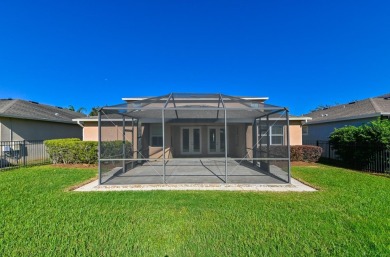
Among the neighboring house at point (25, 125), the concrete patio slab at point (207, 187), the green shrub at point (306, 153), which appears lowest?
the concrete patio slab at point (207, 187)

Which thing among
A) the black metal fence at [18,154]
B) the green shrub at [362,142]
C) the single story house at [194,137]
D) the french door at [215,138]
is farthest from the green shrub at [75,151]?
the green shrub at [362,142]

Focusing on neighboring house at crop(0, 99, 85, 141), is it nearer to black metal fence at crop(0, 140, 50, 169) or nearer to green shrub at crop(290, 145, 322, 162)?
black metal fence at crop(0, 140, 50, 169)

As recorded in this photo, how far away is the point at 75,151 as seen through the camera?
1188 cm

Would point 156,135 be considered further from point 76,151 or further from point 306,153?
point 306,153

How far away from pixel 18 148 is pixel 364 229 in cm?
1617

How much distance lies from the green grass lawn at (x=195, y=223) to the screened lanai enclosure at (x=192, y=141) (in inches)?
72.6

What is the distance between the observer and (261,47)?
1870 centimetres

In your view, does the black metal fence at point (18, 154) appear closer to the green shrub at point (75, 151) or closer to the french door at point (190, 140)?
the green shrub at point (75, 151)

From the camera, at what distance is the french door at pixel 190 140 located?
16.5 m

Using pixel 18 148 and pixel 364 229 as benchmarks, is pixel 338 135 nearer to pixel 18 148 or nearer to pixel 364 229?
pixel 364 229

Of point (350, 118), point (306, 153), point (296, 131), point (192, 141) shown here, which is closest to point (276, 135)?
point (296, 131)

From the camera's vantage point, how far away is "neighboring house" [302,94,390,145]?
12652 mm

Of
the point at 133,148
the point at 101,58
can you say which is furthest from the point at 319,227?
the point at 101,58

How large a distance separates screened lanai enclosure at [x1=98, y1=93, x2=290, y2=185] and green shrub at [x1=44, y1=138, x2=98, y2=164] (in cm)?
119
